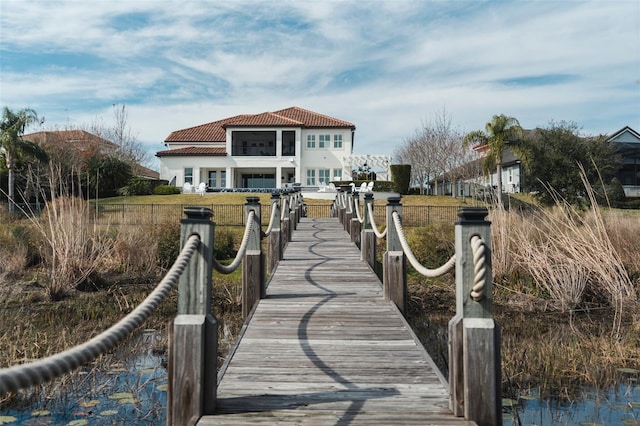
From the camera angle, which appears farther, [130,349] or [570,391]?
[130,349]

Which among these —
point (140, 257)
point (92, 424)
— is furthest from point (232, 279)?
point (92, 424)

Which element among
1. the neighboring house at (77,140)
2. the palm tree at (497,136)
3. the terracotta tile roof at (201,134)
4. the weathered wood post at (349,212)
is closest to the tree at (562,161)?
the palm tree at (497,136)

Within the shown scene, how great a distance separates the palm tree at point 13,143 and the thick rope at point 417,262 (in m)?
26.9

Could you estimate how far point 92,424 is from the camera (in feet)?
15.8

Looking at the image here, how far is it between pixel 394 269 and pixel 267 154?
4167 centimetres

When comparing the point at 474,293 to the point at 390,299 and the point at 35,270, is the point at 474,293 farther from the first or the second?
the point at 35,270

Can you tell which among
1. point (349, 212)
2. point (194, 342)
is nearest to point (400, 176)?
point (349, 212)

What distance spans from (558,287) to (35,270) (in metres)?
12.3

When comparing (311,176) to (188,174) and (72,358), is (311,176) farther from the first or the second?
(72,358)

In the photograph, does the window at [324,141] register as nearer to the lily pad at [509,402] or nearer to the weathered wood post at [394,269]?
the weathered wood post at [394,269]

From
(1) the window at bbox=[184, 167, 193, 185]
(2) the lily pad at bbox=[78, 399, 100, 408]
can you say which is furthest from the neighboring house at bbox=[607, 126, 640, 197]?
(2) the lily pad at bbox=[78, 399, 100, 408]

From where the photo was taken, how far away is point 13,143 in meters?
27.7

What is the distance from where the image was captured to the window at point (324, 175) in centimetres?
4538

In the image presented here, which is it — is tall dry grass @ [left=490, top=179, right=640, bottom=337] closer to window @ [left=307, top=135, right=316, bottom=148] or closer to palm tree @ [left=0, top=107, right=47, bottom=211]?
palm tree @ [left=0, top=107, right=47, bottom=211]
